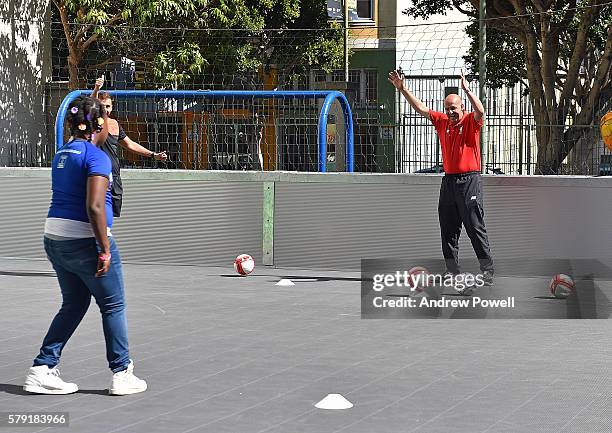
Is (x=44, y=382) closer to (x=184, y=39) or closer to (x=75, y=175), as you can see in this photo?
(x=75, y=175)

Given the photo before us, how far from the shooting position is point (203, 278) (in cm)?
1309

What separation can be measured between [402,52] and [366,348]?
8.01 m

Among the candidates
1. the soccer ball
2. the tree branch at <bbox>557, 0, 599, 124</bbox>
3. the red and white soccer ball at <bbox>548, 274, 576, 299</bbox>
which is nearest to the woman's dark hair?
the red and white soccer ball at <bbox>548, 274, 576, 299</bbox>

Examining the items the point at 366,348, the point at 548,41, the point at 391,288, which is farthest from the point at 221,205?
the point at 548,41

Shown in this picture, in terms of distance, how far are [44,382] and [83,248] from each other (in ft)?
2.80

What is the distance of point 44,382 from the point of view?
269 inches

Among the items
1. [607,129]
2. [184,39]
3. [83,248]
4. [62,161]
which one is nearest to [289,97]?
[184,39]

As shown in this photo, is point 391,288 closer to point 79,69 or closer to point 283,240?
point 283,240

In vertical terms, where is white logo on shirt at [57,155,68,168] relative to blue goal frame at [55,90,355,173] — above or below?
below

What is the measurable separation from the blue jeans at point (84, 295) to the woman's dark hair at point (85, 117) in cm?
66

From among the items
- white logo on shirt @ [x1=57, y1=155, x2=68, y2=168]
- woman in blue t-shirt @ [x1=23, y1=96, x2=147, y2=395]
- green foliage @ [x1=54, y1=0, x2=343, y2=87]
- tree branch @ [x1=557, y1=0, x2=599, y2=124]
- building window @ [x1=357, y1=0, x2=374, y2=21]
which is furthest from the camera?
building window @ [x1=357, y1=0, x2=374, y2=21]

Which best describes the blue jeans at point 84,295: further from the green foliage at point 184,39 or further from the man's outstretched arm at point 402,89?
the green foliage at point 184,39

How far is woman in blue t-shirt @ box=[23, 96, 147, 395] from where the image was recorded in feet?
21.7

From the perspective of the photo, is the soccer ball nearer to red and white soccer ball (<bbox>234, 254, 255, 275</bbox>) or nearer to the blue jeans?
red and white soccer ball (<bbox>234, 254, 255, 275</bbox>)
